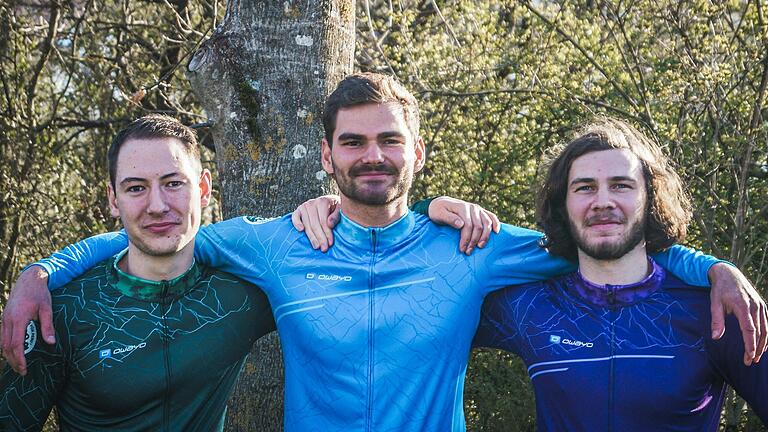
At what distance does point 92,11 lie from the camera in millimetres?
8477

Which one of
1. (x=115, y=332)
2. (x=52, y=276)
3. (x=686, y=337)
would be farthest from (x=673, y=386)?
(x=52, y=276)

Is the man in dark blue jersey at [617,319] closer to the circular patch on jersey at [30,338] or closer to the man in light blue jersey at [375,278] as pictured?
the man in light blue jersey at [375,278]

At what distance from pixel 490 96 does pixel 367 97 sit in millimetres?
3254

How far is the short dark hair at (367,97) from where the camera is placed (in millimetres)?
3600

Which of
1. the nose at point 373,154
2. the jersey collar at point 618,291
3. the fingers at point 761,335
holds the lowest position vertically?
the fingers at point 761,335

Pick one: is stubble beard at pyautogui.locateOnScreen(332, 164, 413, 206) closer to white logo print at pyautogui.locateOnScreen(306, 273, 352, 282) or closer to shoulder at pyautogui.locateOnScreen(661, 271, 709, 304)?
white logo print at pyautogui.locateOnScreen(306, 273, 352, 282)

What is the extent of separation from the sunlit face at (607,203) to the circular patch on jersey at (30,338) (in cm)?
205

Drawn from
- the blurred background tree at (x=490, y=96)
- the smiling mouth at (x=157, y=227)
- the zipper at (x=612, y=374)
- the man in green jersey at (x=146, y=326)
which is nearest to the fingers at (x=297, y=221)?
the man in green jersey at (x=146, y=326)

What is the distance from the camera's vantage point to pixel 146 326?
3438 mm

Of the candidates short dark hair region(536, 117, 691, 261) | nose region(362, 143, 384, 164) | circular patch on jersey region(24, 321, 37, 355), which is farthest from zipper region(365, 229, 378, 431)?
circular patch on jersey region(24, 321, 37, 355)

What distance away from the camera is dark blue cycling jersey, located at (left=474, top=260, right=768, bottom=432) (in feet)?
10.6

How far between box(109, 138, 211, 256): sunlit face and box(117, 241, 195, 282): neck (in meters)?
0.03

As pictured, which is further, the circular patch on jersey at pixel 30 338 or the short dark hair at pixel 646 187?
the short dark hair at pixel 646 187

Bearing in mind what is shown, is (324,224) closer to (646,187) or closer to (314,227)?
(314,227)
